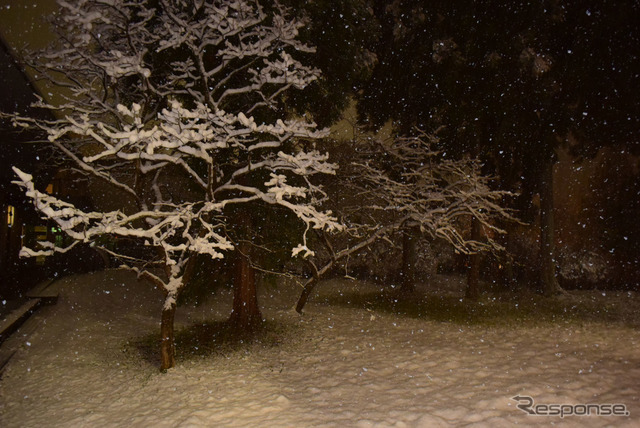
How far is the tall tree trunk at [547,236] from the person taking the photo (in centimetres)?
1497

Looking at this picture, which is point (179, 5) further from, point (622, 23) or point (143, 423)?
point (622, 23)

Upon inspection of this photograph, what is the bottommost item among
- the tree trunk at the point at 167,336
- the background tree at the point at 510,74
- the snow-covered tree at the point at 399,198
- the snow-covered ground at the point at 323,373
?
the snow-covered ground at the point at 323,373

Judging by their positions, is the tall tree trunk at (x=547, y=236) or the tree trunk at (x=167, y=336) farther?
Result: the tall tree trunk at (x=547, y=236)

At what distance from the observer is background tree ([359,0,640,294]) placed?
453 inches

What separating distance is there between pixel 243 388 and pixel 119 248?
49.5 ft

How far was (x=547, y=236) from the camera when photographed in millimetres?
15219

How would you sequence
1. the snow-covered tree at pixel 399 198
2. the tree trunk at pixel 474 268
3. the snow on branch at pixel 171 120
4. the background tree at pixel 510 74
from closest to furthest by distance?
1. the snow on branch at pixel 171 120
2. the snow-covered tree at pixel 399 198
3. the background tree at pixel 510 74
4. the tree trunk at pixel 474 268

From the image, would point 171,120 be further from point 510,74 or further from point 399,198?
point 510,74

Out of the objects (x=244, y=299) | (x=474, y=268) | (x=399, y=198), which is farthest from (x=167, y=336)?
(x=474, y=268)

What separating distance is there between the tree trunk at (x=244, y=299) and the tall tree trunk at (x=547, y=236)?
10.7 m

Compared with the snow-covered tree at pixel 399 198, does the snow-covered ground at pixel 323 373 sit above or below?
below

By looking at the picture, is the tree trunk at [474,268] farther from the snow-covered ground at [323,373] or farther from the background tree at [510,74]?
the snow-covered ground at [323,373]

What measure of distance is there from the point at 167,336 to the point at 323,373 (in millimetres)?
2630

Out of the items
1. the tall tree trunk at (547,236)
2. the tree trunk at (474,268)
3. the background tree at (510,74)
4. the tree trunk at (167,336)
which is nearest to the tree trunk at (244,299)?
the tree trunk at (167,336)
